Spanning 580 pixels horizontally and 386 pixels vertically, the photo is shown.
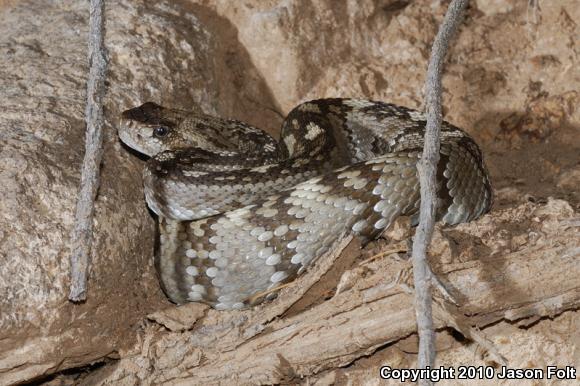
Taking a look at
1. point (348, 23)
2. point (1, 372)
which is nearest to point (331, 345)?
point (1, 372)

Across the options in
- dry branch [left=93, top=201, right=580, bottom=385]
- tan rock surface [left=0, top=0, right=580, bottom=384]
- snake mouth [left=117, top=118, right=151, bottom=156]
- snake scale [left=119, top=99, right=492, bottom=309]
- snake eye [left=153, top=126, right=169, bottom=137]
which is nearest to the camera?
dry branch [left=93, top=201, right=580, bottom=385]

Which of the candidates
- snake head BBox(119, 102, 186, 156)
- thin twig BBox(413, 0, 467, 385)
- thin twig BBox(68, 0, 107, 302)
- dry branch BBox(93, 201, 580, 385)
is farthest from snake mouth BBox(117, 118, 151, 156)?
thin twig BBox(413, 0, 467, 385)

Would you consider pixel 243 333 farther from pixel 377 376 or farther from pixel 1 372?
pixel 1 372

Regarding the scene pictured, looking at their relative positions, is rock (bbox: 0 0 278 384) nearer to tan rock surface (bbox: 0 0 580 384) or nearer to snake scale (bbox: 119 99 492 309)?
tan rock surface (bbox: 0 0 580 384)

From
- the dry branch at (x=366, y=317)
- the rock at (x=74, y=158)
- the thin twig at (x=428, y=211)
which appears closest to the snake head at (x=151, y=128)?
the rock at (x=74, y=158)

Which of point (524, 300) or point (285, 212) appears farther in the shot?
point (285, 212)

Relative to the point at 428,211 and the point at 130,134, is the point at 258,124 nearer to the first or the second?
the point at 130,134
